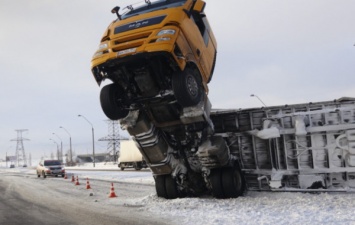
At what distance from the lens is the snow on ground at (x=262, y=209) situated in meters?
6.79

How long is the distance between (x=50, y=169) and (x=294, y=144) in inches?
1054

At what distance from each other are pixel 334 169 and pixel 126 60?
5449 mm

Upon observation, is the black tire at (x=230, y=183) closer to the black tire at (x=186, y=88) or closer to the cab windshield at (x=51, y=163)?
the black tire at (x=186, y=88)

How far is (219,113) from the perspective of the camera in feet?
33.2

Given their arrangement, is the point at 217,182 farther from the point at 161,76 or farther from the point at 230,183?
the point at 161,76

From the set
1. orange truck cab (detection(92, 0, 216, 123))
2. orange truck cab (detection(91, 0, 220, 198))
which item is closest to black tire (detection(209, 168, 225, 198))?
orange truck cab (detection(91, 0, 220, 198))

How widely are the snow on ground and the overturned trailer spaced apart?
376 mm

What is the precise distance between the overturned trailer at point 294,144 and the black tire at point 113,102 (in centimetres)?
292

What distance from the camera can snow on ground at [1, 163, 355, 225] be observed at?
6.79 meters

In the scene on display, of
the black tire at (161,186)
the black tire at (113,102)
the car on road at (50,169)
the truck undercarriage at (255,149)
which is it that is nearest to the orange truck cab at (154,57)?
the black tire at (113,102)

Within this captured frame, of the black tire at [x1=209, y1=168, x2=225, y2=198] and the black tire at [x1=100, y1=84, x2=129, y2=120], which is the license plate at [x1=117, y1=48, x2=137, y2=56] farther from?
the black tire at [x1=209, y1=168, x2=225, y2=198]

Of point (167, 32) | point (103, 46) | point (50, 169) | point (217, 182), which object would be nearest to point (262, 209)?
point (217, 182)

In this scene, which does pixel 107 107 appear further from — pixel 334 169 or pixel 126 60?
pixel 334 169

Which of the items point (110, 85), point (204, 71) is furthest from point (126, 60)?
point (204, 71)
